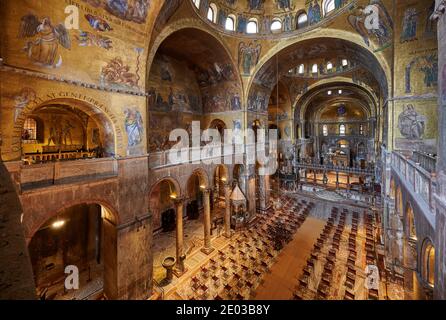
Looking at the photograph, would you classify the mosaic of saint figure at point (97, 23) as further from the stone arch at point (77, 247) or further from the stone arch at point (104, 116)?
the stone arch at point (77, 247)

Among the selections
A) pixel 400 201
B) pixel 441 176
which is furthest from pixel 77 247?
A: pixel 400 201

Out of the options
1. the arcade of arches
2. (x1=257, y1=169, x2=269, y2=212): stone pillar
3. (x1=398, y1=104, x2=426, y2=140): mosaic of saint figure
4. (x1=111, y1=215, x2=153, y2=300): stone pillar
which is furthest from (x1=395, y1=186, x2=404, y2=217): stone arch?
(x1=111, y1=215, x2=153, y2=300): stone pillar

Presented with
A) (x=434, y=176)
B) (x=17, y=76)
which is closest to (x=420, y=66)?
(x=434, y=176)

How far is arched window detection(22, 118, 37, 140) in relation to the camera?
1163 centimetres

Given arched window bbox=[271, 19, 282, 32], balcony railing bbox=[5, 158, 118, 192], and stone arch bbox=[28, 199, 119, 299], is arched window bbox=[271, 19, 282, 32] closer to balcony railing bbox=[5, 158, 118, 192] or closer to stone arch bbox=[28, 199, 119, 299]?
balcony railing bbox=[5, 158, 118, 192]

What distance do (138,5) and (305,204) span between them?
62.8 feet

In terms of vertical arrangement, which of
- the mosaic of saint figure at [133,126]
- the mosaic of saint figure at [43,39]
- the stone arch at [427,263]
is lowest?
the stone arch at [427,263]

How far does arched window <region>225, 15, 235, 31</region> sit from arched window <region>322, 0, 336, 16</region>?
18.7 ft

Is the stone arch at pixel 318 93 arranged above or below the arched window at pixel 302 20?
below

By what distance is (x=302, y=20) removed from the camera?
44.1ft

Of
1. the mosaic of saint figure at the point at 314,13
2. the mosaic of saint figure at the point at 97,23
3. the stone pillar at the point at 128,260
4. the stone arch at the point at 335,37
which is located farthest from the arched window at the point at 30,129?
the mosaic of saint figure at the point at 314,13

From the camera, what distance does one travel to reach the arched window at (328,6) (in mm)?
12124

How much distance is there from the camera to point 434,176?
409 centimetres

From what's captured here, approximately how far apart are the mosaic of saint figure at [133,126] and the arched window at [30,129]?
27.1ft
